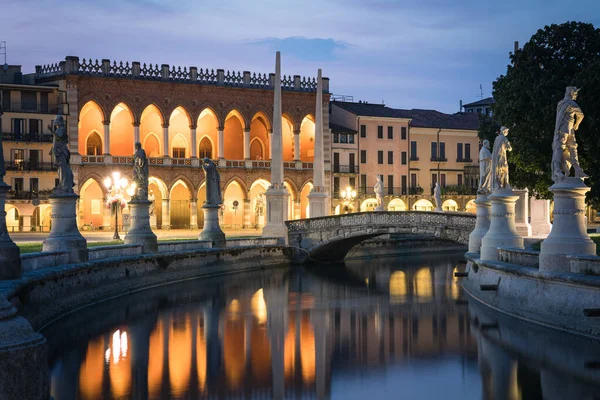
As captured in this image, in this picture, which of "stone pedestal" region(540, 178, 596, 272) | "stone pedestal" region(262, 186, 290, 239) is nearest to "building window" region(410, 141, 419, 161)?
"stone pedestal" region(262, 186, 290, 239)

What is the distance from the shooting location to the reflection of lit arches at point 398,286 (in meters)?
30.8

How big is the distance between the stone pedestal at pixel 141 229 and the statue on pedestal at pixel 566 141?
15194mm

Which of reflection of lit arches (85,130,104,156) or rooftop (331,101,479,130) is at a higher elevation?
rooftop (331,101,479,130)

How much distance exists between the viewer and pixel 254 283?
3562cm

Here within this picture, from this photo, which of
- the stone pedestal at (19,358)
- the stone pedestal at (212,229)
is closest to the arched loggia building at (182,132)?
the stone pedestal at (212,229)

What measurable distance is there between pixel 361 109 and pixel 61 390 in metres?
64.8

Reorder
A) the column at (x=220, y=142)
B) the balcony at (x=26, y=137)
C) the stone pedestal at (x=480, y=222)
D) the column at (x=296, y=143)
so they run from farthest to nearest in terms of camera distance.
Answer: the column at (x=296, y=143), the column at (x=220, y=142), the balcony at (x=26, y=137), the stone pedestal at (x=480, y=222)

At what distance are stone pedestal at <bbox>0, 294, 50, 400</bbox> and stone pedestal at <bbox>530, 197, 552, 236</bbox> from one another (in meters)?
34.3

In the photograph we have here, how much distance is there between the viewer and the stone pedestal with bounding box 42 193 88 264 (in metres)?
24.9

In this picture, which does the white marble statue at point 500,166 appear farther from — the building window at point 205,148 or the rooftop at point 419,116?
the rooftop at point 419,116

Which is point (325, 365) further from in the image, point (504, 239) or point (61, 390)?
point (504, 239)

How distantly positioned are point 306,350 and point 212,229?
18.9 m

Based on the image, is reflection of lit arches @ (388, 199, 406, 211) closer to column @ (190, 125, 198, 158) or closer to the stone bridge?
column @ (190, 125, 198, 158)

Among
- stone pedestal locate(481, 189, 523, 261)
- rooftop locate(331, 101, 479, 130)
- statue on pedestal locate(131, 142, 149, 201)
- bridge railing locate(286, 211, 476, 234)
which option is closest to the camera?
stone pedestal locate(481, 189, 523, 261)
